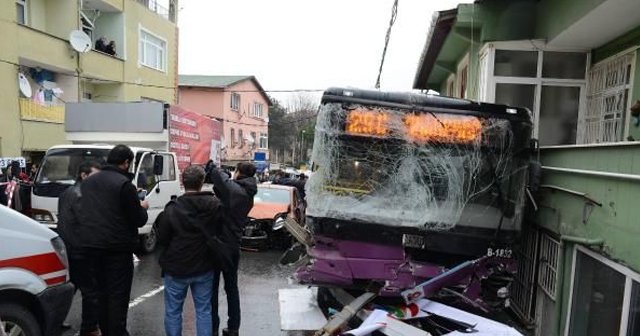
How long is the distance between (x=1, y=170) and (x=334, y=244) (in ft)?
34.6

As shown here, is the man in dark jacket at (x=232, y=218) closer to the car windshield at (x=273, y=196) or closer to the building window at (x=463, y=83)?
the car windshield at (x=273, y=196)

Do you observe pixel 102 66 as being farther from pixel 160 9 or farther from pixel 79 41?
pixel 160 9

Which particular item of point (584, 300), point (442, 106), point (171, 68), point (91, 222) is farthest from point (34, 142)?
point (584, 300)

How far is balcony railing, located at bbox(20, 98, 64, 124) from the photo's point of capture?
50.8 feet

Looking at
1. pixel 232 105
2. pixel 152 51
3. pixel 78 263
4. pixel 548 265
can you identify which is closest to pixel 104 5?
pixel 152 51

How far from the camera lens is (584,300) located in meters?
4.70

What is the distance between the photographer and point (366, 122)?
5188 millimetres

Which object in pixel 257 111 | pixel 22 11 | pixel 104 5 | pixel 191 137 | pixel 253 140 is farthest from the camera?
pixel 257 111

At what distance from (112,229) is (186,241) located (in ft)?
2.45

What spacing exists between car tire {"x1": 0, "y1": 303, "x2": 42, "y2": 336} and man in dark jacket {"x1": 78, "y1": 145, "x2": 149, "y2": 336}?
0.72 meters

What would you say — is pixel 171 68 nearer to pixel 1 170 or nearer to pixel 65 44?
pixel 65 44

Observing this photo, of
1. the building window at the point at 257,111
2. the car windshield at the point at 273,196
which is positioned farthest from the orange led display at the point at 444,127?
the building window at the point at 257,111

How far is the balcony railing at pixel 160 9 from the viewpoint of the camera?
23219 millimetres

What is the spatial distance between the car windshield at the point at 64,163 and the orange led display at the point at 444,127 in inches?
239
